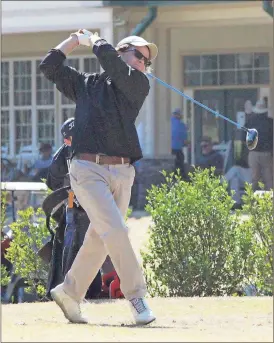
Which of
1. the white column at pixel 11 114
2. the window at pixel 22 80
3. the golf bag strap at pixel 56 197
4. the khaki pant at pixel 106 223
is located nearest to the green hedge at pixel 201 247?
the golf bag strap at pixel 56 197

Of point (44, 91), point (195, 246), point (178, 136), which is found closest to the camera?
point (195, 246)

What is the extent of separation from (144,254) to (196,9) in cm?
1116

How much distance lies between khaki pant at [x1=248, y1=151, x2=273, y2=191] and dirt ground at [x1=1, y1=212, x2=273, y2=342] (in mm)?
9171

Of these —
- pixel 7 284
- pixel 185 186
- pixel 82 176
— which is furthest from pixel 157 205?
pixel 82 176

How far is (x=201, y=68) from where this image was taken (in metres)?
20.7

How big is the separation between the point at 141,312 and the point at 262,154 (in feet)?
36.5

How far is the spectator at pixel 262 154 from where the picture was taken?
17.5 m

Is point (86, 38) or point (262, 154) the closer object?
point (86, 38)

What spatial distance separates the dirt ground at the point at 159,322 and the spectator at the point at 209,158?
36.7 feet

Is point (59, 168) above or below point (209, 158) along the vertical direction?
below

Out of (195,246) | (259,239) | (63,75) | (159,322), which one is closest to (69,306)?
(159,322)

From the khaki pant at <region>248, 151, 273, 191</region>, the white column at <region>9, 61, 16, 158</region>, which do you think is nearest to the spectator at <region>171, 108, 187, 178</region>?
the khaki pant at <region>248, 151, 273, 191</region>

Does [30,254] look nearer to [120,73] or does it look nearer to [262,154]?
[120,73]

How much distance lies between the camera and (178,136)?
19609 millimetres
